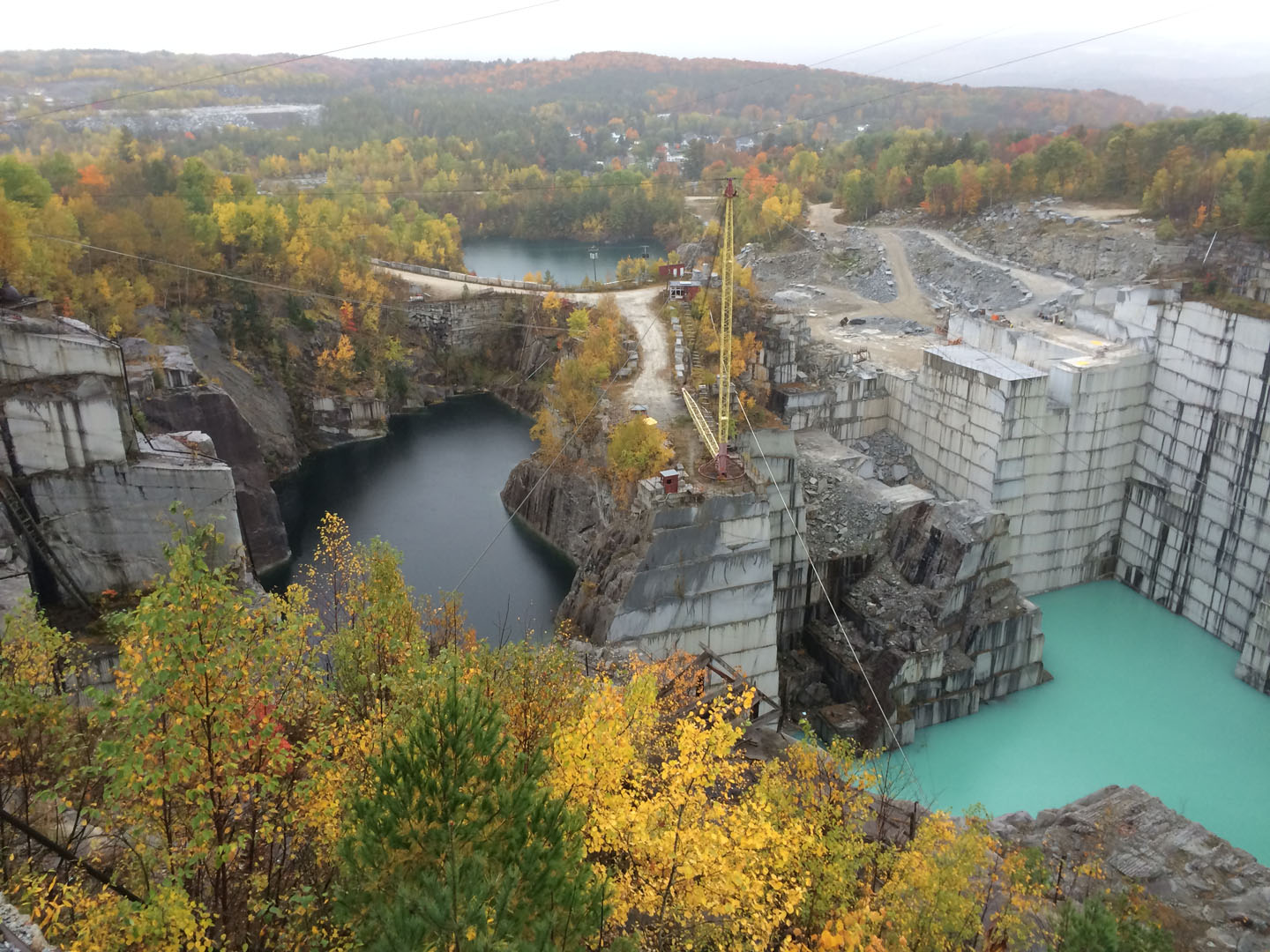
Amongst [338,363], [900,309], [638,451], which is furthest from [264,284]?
[900,309]

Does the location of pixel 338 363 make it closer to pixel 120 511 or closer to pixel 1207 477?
pixel 120 511

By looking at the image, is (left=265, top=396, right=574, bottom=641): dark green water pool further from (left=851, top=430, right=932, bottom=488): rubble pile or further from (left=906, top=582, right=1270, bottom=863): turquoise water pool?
(left=906, top=582, right=1270, bottom=863): turquoise water pool

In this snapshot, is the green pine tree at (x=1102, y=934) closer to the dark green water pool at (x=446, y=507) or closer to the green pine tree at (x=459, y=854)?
the green pine tree at (x=459, y=854)

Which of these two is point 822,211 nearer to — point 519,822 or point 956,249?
point 956,249

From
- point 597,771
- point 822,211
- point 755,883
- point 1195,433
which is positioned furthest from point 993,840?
point 822,211

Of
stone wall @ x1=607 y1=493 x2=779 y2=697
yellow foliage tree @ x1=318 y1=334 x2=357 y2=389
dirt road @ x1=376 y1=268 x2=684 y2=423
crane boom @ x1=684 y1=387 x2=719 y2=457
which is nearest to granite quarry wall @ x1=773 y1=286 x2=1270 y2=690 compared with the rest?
dirt road @ x1=376 y1=268 x2=684 y2=423

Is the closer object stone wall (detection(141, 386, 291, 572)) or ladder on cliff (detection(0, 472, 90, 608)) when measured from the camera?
ladder on cliff (detection(0, 472, 90, 608))

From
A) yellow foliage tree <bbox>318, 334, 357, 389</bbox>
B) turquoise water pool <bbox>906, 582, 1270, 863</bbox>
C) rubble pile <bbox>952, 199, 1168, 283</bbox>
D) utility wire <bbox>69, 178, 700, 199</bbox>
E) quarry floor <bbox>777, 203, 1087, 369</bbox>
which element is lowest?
turquoise water pool <bbox>906, 582, 1270, 863</bbox>
